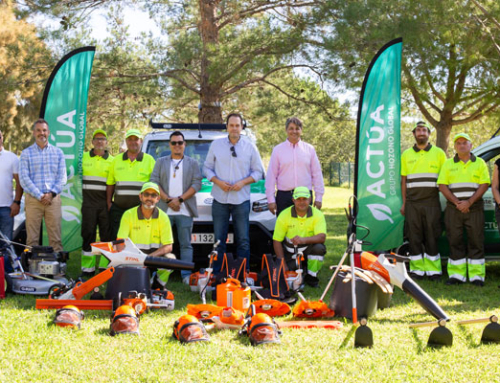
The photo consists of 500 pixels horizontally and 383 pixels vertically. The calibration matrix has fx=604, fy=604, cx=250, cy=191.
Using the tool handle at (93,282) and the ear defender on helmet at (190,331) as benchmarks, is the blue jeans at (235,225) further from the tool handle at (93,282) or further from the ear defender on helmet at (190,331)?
the ear defender on helmet at (190,331)

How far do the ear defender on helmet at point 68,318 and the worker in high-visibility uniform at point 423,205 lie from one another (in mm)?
4460

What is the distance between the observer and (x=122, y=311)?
503cm

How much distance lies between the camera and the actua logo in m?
7.91

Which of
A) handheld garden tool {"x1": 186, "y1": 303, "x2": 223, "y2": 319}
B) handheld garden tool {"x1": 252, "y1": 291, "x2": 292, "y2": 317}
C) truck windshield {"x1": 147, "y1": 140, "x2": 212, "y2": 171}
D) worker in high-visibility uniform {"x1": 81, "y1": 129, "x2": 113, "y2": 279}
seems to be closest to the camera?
handheld garden tool {"x1": 186, "y1": 303, "x2": 223, "y2": 319}

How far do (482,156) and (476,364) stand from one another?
4245 millimetres

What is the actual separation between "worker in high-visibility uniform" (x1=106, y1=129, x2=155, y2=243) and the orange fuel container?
7.26 ft

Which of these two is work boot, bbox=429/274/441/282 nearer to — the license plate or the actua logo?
the actua logo

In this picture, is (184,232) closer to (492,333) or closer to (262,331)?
(262,331)

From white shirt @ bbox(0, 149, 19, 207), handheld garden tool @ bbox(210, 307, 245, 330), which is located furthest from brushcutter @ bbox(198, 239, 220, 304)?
white shirt @ bbox(0, 149, 19, 207)

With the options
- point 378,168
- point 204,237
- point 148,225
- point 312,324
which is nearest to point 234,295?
point 312,324

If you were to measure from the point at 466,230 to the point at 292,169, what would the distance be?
7.54 feet

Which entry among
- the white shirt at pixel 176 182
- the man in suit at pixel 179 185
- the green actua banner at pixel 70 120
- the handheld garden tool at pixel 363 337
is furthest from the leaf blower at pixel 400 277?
the green actua banner at pixel 70 120

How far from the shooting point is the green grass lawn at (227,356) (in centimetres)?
405

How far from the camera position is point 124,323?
4953mm
